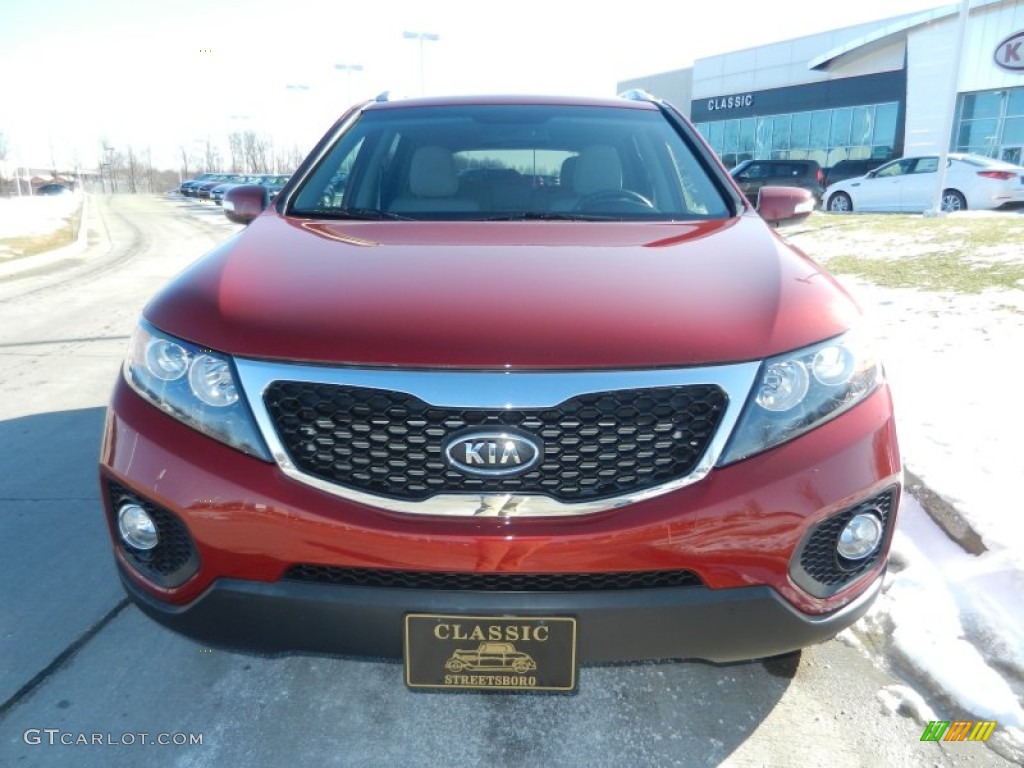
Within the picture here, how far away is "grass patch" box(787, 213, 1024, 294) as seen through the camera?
7.70 m

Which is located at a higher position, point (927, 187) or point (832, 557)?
point (832, 557)

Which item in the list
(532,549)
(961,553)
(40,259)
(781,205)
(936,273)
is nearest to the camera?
(532,549)

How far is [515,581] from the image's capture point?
1.64 m

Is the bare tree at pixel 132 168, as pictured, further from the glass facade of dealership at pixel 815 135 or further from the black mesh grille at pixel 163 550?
the black mesh grille at pixel 163 550

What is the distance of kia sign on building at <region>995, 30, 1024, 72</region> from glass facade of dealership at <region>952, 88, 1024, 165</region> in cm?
84

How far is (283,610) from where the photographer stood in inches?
65.5

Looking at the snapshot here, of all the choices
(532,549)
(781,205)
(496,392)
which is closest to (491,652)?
(532,549)

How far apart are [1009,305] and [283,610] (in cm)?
672

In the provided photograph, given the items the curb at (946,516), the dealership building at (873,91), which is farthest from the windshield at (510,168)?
the dealership building at (873,91)

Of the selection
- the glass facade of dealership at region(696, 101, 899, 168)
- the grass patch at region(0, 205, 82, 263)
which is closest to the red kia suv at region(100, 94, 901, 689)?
the grass patch at region(0, 205, 82, 263)

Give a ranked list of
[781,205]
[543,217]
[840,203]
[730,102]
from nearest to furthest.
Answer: [543,217] < [781,205] < [840,203] < [730,102]

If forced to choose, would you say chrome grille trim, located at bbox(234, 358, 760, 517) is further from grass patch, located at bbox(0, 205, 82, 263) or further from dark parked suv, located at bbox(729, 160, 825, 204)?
dark parked suv, located at bbox(729, 160, 825, 204)

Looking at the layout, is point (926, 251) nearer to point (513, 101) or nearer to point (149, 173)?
point (513, 101)

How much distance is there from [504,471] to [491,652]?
42 cm
